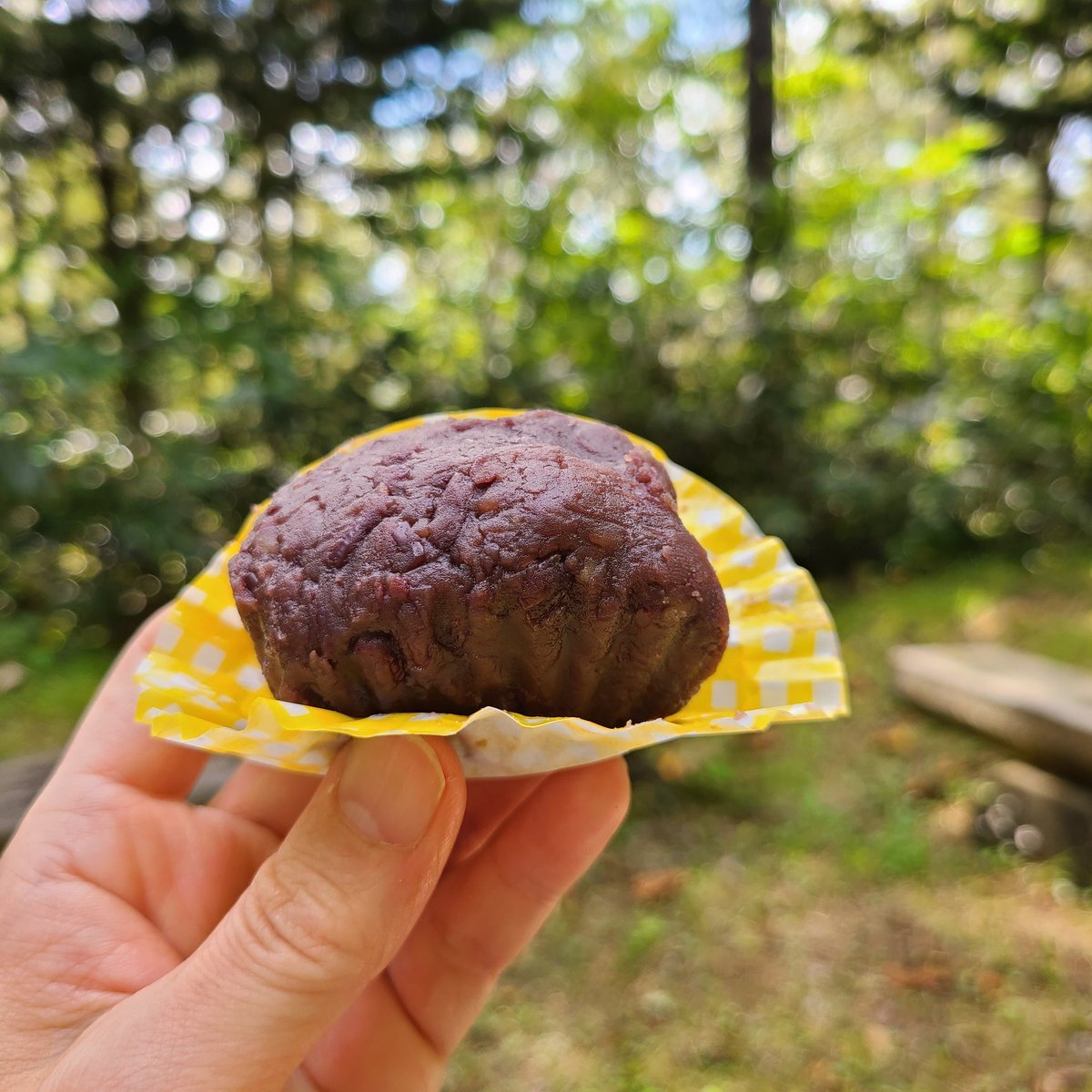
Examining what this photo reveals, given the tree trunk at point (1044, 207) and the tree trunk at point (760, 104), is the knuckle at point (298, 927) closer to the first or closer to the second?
the tree trunk at point (760, 104)

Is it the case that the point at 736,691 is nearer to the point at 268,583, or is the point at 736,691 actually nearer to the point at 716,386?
the point at 268,583

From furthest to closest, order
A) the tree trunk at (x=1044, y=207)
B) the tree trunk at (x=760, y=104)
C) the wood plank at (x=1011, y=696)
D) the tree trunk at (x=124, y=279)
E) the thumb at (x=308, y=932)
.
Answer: the tree trunk at (x=1044, y=207) → the tree trunk at (x=760, y=104) → the tree trunk at (x=124, y=279) → the wood plank at (x=1011, y=696) → the thumb at (x=308, y=932)

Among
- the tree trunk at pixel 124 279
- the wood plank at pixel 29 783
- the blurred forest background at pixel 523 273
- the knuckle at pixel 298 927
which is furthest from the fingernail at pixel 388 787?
the tree trunk at pixel 124 279

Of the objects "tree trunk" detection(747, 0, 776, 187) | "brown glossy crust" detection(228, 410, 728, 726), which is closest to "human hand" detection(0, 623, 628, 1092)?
"brown glossy crust" detection(228, 410, 728, 726)

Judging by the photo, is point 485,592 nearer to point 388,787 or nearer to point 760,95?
point 388,787

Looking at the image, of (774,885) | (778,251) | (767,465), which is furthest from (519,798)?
(778,251)

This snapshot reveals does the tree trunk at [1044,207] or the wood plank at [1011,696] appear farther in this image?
the tree trunk at [1044,207]

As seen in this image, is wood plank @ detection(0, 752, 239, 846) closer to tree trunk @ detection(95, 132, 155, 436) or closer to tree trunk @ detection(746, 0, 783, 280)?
tree trunk @ detection(95, 132, 155, 436)
